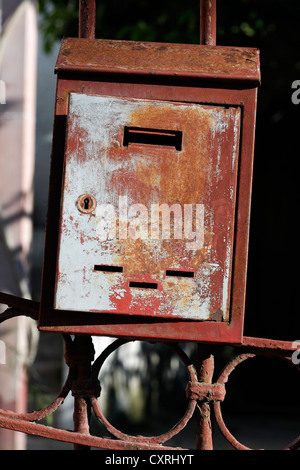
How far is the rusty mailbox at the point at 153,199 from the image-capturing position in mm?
1277

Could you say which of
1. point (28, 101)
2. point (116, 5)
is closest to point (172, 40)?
point (116, 5)

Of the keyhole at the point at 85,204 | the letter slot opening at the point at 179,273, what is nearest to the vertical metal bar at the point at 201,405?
the letter slot opening at the point at 179,273

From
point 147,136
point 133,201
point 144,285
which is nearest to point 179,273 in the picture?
point 144,285

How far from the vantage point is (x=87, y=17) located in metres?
1.47

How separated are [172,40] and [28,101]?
1.17 metres

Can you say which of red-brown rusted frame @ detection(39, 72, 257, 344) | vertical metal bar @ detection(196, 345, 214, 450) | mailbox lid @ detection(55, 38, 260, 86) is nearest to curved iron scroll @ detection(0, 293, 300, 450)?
vertical metal bar @ detection(196, 345, 214, 450)

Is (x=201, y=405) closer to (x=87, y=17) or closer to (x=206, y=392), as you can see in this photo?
(x=206, y=392)

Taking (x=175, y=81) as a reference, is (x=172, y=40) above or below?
above

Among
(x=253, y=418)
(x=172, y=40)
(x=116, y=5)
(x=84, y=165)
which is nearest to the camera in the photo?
(x=84, y=165)

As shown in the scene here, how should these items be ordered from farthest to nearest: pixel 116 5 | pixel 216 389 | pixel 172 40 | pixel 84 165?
pixel 116 5 < pixel 172 40 < pixel 216 389 < pixel 84 165

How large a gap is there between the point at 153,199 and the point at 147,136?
0.14 metres

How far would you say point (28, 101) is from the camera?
3.01 m

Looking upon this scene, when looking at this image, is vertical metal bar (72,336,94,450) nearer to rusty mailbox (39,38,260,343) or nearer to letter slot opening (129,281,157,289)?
rusty mailbox (39,38,260,343)
